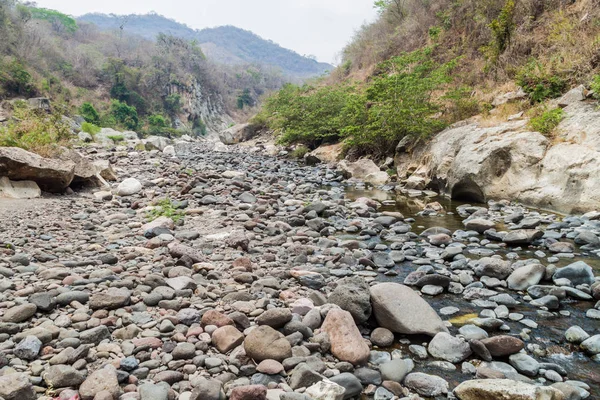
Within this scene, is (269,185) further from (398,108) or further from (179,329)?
(179,329)

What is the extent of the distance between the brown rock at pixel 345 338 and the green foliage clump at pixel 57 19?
6771 centimetres

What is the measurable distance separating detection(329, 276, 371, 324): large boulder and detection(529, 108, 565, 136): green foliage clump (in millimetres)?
6073

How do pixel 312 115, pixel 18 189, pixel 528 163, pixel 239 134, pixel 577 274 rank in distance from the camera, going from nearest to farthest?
pixel 577 274, pixel 18 189, pixel 528 163, pixel 312 115, pixel 239 134

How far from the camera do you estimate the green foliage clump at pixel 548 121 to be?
6.76m

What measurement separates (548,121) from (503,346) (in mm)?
6179

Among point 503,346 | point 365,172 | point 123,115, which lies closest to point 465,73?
point 365,172

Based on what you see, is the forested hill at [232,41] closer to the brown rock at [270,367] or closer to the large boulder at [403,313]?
the large boulder at [403,313]

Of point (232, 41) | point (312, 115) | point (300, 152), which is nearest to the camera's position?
point (312, 115)

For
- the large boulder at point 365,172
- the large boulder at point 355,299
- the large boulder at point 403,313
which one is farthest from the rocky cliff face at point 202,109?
the large boulder at point 403,313

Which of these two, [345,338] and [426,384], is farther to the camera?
[345,338]

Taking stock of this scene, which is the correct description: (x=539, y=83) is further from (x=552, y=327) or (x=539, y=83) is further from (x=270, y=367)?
(x=270, y=367)

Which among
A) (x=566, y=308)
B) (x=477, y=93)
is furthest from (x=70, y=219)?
(x=477, y=93)

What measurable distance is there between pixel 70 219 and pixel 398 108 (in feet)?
28.3

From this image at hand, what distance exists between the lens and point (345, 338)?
7.58 ft
